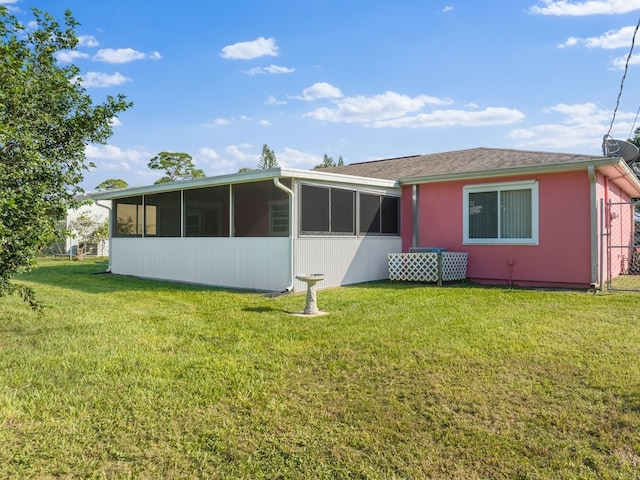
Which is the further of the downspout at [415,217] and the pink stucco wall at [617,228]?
Result: the downspout at [415,217]

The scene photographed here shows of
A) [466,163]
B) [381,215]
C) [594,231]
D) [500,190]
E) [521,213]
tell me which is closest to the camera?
[594,231]

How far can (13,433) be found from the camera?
280cm

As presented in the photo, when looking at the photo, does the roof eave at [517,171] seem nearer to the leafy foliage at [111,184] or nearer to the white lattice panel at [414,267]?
the white lattice panel at [414,267]

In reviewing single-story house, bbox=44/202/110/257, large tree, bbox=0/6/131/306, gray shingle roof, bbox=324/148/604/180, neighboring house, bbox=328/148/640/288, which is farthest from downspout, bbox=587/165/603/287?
single-story house, bbox=44/202/110/257

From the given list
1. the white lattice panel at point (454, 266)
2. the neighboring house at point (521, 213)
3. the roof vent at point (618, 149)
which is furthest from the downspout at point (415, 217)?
the roof vent at point (618, 149)

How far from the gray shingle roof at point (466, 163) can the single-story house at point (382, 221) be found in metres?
0.05

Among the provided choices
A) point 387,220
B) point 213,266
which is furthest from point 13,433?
point 387,220

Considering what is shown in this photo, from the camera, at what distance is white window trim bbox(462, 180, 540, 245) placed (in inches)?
375

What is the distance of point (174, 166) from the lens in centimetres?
3891

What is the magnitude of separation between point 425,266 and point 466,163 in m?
3.33

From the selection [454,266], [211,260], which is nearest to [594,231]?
[454,266]

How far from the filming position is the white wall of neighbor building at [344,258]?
905cm

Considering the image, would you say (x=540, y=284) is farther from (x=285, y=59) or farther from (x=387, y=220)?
(x=285, y=59)

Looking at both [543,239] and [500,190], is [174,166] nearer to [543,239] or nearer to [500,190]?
[500,190]
